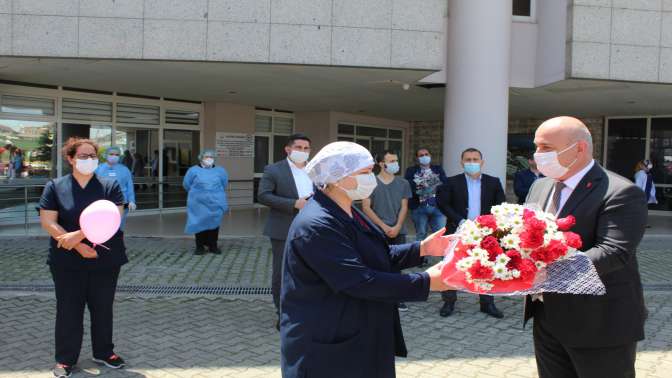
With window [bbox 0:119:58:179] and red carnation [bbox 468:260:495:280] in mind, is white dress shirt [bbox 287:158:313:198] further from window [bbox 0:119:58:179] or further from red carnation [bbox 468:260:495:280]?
window [bbox 0:119:58:179]

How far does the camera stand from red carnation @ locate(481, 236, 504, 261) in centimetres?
224

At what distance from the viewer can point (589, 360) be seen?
8.57 ft

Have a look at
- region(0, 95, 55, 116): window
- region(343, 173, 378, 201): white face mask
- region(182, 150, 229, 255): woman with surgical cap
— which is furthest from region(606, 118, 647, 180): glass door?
region(343, 173, 378, 201): white face mask

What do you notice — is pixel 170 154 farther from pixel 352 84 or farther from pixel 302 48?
pixel 302 48

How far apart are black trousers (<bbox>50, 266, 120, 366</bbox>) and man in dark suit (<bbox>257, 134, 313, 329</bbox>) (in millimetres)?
1444

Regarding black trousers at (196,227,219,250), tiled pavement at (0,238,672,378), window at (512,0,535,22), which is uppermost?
window at (512,0,535,22)

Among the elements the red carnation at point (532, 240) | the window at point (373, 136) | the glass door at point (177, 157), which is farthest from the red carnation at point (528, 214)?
the window at point (373, 136)

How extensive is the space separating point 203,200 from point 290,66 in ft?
9.01

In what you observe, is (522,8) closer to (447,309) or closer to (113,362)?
(447,309)

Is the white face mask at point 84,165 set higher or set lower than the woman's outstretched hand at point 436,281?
higher

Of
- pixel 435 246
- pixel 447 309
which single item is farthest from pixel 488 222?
pixel 447 309

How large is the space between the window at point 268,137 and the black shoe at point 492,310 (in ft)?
39.3

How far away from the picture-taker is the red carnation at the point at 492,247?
2.24 m

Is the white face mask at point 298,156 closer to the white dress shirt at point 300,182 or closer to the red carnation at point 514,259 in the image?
the white dress shirt at point 300,182
